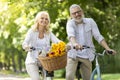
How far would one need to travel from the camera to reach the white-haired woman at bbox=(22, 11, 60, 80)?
Result: 265 inches

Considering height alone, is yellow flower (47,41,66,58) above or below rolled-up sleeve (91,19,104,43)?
below

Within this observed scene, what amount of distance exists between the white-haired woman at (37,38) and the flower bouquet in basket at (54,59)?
39 centimetres

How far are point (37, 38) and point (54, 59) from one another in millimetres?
780

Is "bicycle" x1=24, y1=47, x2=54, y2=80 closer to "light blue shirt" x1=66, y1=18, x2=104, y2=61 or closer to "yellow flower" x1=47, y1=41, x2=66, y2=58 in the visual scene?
"yellow flower" x1=47, y1=41, x2=66, y2=58

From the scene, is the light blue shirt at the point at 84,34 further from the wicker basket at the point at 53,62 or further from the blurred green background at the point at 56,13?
the blurred green background at the point at 56,13

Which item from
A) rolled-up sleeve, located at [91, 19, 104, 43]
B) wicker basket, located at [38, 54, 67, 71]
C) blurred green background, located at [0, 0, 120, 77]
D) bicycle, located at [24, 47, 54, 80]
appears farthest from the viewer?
blurred green background, located at [0, 0, 120, 77]

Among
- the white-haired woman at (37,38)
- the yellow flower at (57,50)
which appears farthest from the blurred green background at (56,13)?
the yellow flower at (57,50)

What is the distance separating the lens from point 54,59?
6.20 m

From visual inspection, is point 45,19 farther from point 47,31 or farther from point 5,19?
point 5,19

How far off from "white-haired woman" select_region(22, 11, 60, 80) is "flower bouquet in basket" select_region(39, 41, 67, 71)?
0.39 meters

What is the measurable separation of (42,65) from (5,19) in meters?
11.9

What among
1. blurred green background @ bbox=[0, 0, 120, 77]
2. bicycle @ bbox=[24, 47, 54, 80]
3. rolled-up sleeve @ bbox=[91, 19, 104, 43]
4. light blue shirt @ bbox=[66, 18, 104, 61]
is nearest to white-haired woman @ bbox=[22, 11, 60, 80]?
bicycle @ bbox=[24, 47, 54, 80]

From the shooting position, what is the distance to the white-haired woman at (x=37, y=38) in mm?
6723

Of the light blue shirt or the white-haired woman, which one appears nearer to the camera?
the white-haired woman
